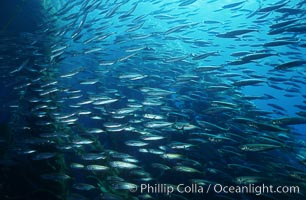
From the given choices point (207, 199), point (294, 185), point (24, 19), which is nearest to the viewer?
point (294, 185)

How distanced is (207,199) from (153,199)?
166 cm

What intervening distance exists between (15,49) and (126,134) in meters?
8.89

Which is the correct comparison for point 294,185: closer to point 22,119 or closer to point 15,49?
point 22,119

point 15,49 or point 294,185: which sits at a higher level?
point 15,49

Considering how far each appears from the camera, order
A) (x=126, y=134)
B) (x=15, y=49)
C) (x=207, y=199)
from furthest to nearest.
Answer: (x=15, y=49) → (x=126, y=134) → (x=207, y=199)

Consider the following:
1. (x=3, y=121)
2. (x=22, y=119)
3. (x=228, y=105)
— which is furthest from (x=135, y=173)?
(x=3, y=121)

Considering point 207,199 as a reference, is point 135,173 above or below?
above

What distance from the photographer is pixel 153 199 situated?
696 cm

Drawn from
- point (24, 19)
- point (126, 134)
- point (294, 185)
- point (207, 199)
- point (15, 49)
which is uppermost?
point (24, 19)

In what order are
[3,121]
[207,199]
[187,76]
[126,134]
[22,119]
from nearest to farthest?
[207,199] < [187,76] < [126,134] < [22,119] < [3,121]

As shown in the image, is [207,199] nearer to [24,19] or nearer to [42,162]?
[42,162]

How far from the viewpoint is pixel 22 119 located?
11.1 meters

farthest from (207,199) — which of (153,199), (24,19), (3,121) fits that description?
(24,19)

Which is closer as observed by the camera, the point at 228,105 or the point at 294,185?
the point at 294,185
